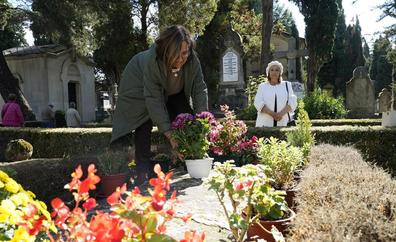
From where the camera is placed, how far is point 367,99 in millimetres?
18125

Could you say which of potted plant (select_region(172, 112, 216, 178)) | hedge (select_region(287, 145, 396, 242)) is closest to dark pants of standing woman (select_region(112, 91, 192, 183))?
potted plant (select_region(172, 112, 216, 178))

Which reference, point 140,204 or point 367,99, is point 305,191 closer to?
point 140,204

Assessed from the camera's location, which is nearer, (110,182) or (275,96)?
(110,182)

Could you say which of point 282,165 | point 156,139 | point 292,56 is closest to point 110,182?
point 282,165

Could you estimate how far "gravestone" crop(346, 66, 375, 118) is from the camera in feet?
59.4

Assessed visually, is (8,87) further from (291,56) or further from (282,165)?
(282,165)

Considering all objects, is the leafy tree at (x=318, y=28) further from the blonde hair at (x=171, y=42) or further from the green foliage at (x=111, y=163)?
the blonde hair at (x=171, y=42)

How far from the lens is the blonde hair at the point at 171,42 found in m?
3.89

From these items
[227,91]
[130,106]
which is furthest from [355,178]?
[227,91]

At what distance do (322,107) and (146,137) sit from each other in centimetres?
1072

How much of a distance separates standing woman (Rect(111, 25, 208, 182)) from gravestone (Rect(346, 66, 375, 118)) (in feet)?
49.4

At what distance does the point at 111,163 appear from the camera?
4.78m

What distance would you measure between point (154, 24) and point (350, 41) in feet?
82.9

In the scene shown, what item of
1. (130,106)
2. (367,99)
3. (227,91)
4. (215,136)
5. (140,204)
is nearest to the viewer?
(140,204)
